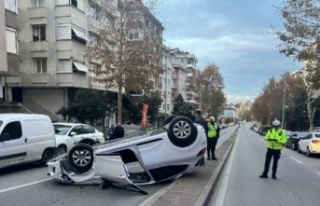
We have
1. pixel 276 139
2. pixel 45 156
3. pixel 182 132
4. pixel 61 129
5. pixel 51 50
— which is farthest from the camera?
pixel 51 50

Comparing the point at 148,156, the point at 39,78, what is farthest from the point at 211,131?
the point at 39,78

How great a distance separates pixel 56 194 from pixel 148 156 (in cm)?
229

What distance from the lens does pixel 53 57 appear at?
119 feet

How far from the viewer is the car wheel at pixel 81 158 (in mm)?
10180

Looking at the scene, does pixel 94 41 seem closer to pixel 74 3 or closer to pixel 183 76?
pixel 74 3

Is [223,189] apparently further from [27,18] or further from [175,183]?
[27,18]

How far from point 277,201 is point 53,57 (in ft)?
100.0

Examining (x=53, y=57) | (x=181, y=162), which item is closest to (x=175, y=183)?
(x=181, y=162)

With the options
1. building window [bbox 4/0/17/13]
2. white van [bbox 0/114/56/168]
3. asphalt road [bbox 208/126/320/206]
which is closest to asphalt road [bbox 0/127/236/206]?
white van [bbox 0/114/56/168]

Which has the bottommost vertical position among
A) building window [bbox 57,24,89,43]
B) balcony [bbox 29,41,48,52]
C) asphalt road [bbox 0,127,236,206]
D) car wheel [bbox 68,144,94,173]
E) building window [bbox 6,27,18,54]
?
asphalt road [bbox 0,127,236,206]

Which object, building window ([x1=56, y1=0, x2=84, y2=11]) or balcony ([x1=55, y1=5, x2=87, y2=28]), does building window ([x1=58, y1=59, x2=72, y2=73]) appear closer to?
balcony ([x1=55, y1=5, x2=87, y2=28])

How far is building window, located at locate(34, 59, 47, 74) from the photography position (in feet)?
121

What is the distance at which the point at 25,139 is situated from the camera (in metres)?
13.4

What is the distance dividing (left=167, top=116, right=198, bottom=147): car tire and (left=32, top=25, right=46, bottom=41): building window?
29069 mm
